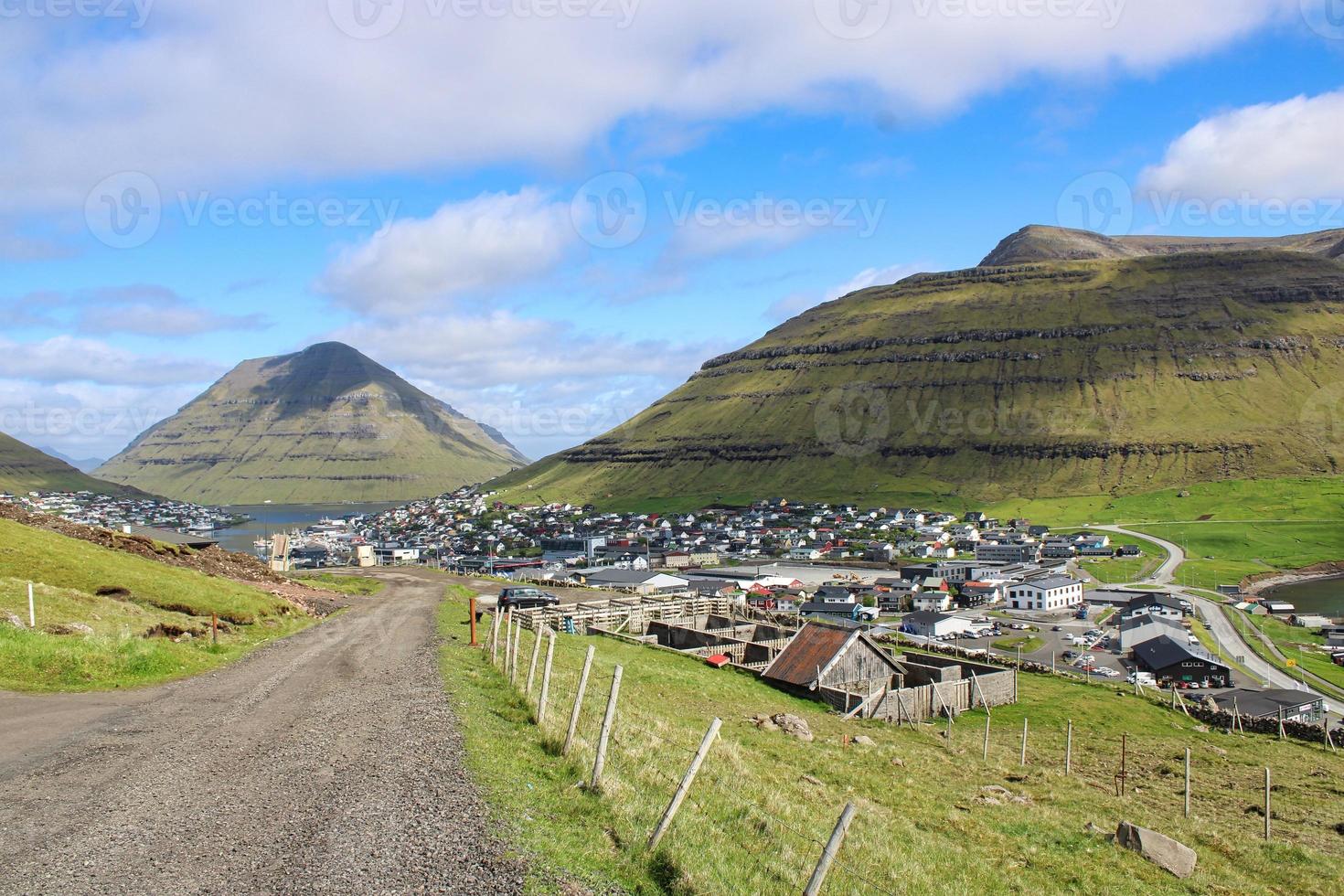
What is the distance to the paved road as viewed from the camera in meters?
59.6

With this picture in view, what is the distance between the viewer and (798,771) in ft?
58.6

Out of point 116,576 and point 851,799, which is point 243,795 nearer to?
point 851,799

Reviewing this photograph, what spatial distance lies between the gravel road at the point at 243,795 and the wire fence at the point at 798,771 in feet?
6.81

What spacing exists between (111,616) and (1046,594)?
92.8 meters

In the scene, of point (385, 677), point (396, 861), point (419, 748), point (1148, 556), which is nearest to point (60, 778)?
point (419, 748)

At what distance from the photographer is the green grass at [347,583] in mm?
49562

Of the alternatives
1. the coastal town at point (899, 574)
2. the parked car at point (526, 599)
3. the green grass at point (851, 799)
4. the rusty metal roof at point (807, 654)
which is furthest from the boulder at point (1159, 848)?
the parked car at point (526, 599)

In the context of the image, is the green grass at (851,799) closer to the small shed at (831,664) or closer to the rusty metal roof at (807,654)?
the small shed at (831,664)

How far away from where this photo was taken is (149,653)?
66.6 ft

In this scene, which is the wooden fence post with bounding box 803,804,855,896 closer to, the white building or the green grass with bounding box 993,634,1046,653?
the green grass with bounding box 993,634,1046,653

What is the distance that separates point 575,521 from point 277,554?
382 feet

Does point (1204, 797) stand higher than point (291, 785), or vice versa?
point (291, 785)

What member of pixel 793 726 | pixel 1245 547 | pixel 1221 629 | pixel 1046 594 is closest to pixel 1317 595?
pixel 1245 547

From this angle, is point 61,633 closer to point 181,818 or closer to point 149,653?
point 149,653
